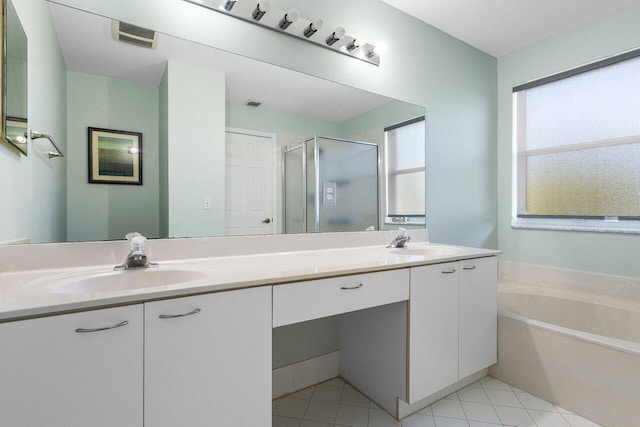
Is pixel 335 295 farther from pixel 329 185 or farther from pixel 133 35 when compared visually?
pixel 133 35

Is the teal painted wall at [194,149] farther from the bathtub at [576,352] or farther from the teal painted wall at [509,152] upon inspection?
the teal painted wall at [509,152]

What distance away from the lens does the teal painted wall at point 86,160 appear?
117 centimetres

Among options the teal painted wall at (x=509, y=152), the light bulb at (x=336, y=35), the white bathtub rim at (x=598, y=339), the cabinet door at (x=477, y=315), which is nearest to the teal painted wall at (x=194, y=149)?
the light bulb at (x=336, y=35)

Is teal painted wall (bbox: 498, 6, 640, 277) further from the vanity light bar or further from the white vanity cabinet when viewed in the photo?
the vanity light bar

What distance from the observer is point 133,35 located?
1.26m

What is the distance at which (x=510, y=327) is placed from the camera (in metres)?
1.85

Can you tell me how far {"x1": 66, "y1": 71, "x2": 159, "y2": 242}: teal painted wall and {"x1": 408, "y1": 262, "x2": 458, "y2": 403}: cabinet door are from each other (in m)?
1.21

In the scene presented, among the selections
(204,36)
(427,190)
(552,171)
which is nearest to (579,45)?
(552,171)

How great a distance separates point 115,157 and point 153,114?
0.23m

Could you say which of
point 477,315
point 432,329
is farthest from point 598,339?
point 432,329

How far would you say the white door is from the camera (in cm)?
149

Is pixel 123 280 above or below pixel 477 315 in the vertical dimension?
above

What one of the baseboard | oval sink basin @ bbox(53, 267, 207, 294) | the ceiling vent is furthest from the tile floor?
the ceiling vent

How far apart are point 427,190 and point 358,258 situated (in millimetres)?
1008
